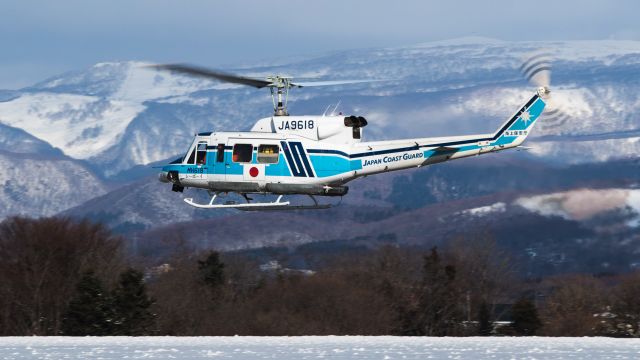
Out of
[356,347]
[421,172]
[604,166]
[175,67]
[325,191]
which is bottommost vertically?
[356,347]

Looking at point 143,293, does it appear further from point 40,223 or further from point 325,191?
point 325,191

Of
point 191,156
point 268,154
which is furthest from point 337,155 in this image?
point 191,156

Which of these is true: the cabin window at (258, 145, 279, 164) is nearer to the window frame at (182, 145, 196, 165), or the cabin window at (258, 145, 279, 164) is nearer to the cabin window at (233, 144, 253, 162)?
the cabin window at (233, 144, 253, 162)

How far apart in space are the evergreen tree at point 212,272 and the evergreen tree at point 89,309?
12.5 metres

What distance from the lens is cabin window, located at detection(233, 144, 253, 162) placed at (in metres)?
39.1

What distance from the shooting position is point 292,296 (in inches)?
3113

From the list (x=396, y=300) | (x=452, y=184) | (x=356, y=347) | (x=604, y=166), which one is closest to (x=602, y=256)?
(x=604, y=166)

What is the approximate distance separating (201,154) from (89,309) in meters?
31.8

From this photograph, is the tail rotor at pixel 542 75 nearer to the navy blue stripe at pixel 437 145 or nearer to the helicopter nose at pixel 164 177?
the navy blue stripe at pixel 437 145

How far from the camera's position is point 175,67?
36188 millimetres

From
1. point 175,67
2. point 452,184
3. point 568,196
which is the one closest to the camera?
point 175,67

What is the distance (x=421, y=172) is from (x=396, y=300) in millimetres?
53637

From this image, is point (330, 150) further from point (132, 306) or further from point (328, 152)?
point (132, 306)

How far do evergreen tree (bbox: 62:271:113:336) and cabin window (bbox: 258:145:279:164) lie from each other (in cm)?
Result: 3221
